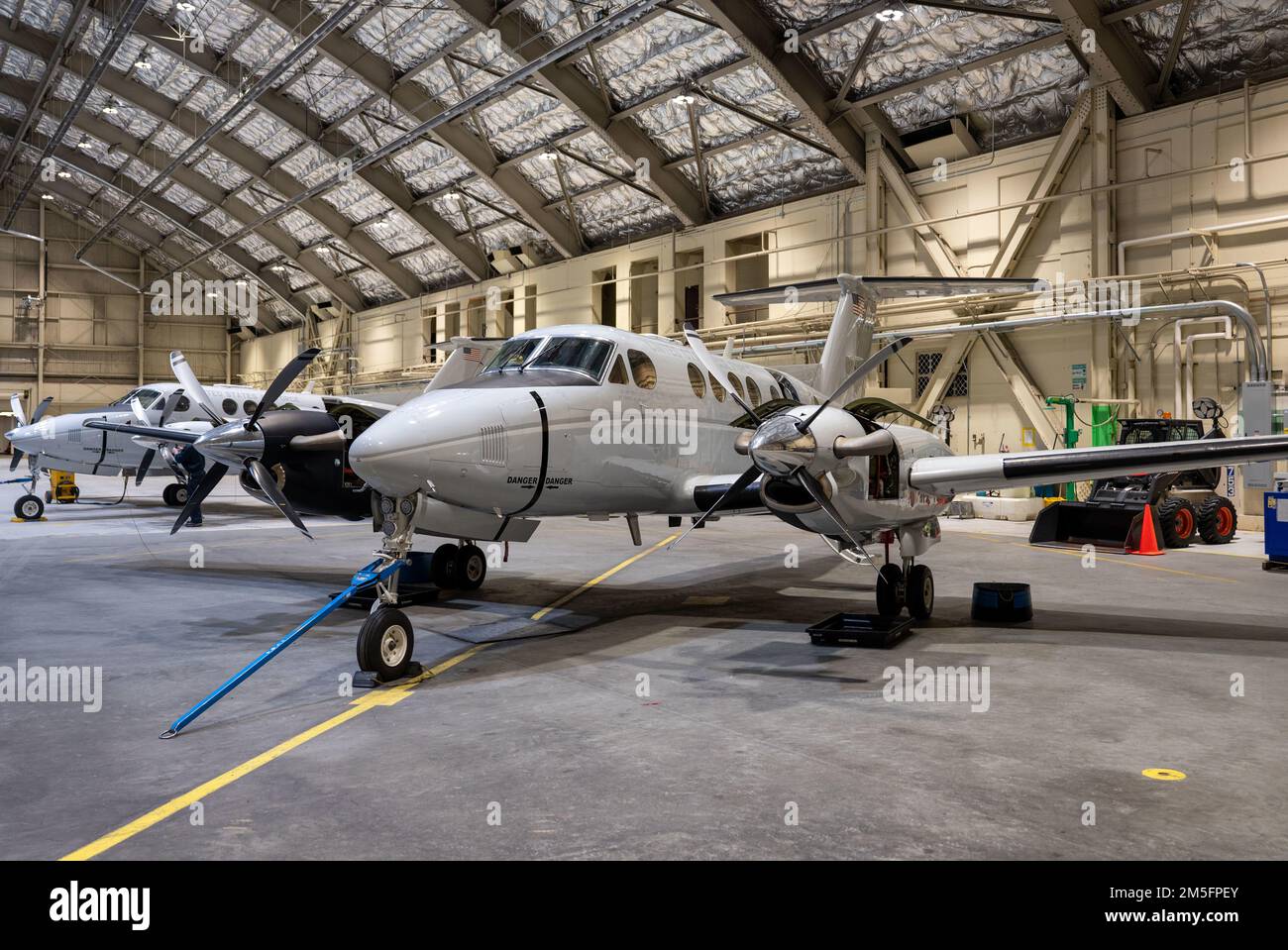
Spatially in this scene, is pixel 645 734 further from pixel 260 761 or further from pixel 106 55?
pixel 106 55

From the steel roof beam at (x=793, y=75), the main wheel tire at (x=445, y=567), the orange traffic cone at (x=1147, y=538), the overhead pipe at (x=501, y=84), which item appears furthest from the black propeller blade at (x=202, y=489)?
the steel roof beam at (x=793, y=75)

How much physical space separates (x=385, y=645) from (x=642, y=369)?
4305 millimetres

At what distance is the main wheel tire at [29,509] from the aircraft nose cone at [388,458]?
1792 cm

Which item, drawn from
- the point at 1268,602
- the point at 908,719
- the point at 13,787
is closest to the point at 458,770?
the point at 13,787

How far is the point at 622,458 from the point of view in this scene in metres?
9.39

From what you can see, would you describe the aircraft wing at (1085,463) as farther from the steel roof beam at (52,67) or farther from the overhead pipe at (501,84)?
the steel roof beam at (52,67)

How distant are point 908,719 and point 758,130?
24.4 metres

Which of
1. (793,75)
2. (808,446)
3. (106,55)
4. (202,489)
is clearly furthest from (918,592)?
(106,55)

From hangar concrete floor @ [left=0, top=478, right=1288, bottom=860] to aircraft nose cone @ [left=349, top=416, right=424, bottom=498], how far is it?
5.42 feet

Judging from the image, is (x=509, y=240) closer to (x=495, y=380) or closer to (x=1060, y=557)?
(x=1060, y=557)

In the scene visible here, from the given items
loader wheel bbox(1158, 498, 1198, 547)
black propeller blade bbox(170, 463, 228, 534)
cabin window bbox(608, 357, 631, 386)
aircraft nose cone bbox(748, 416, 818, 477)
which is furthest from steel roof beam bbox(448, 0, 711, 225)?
aircraft nose cone bbox(748, 416, 818, 477)

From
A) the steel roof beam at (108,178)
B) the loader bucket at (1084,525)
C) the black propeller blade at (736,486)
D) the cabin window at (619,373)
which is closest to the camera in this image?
the black propeller blade at (736,486)

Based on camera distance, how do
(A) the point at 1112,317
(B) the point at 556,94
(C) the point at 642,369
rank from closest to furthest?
(C) the point at 642,369
(A) the point at 1112,317
(B) the point at 556,94

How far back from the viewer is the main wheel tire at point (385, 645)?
6918 mm
